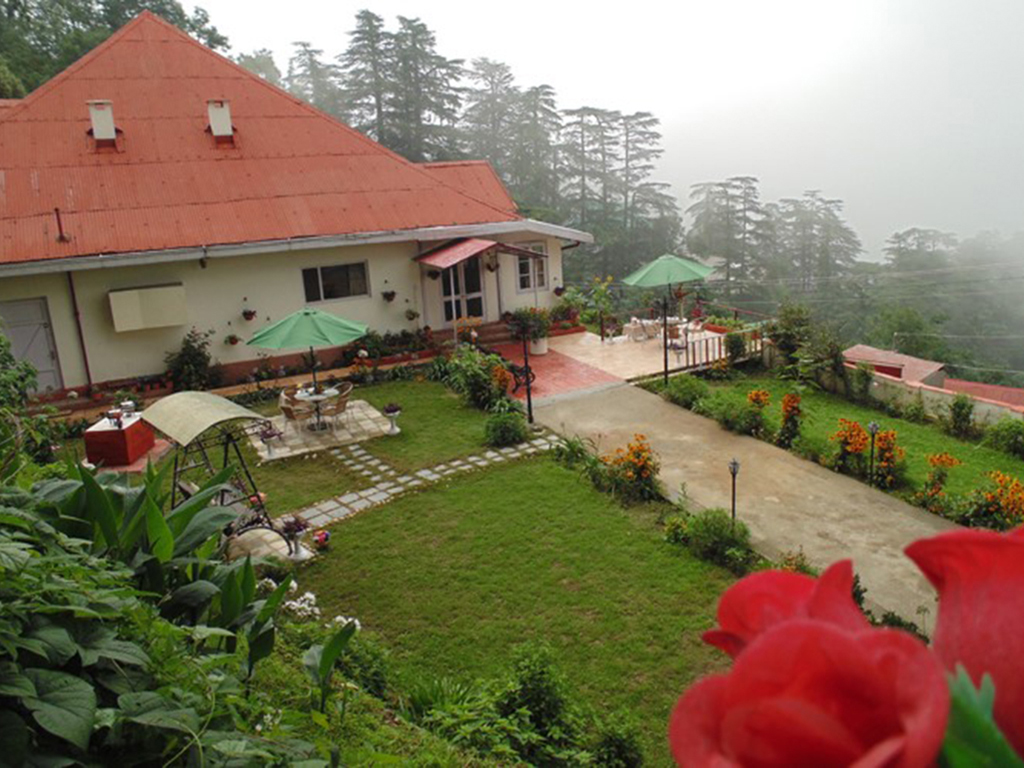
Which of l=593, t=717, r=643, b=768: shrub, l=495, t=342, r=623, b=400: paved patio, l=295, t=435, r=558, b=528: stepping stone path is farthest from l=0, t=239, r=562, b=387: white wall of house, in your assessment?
l=593, t=717, r=643, b=768: shrub

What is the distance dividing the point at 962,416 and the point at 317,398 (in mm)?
11211

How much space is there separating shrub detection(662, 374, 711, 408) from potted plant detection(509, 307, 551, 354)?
13.7 feet

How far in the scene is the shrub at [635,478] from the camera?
9.85 m

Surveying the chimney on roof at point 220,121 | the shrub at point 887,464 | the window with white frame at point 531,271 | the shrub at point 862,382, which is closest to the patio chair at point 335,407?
the window with white frame at point 531,271

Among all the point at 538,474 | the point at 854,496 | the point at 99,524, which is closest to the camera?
the point at 99,524

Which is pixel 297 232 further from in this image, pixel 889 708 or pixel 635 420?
pixel 889 708

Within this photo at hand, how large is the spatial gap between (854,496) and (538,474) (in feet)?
14.2

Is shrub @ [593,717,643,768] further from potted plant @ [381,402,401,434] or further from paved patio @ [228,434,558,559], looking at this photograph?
potted plant @ [381,402,401,434]

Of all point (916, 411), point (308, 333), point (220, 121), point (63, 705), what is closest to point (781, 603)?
point (63, 705)

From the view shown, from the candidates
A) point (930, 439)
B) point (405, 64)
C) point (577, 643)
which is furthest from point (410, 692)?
point (405, 64)

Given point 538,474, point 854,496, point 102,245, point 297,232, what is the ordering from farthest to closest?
point 297,232, point 102,245, point 538,474, point 854,496

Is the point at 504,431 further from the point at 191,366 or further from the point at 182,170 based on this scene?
the point at 182,170

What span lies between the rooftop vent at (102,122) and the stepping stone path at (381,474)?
1021 centimetres

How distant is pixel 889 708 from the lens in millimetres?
525
